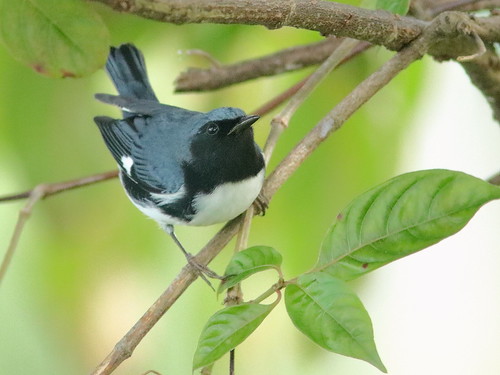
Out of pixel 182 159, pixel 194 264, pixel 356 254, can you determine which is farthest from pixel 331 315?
pixel 182 159

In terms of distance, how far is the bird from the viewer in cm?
174

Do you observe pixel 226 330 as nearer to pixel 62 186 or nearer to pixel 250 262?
pixel 250 262

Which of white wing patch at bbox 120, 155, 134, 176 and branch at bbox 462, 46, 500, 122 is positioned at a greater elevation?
branch at bbox 462, 46, 500, 122

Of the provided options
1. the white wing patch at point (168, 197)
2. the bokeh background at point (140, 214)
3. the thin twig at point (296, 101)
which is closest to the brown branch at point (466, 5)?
the bokeh background at point (140, 214)

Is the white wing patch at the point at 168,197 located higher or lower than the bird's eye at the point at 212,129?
lower

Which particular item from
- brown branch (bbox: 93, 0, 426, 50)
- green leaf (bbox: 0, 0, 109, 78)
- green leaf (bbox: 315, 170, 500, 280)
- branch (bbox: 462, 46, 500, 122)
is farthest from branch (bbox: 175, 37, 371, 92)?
green leaf (bbox: 315, 170, 500, 280)

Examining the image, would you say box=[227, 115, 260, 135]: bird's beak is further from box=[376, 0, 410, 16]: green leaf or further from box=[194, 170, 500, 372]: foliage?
box=[194, 170, 500, 372]: foliage

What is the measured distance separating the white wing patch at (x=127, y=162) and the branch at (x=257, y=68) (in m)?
0.27

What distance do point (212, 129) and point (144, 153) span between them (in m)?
0.31

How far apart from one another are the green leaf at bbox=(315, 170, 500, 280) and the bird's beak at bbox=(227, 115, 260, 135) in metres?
0.64

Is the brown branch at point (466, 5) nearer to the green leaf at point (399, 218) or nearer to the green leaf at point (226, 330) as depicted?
the green leaf at point (399, 218)

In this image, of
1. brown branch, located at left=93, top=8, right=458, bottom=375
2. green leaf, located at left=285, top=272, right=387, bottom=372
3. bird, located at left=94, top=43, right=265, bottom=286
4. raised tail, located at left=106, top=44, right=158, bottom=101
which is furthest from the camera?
raised tail, located at left=106, top=44, right=158, bottom=101

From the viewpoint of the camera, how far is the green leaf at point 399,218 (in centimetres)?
96

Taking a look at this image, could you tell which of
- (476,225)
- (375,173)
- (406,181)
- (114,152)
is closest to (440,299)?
(476,225)
